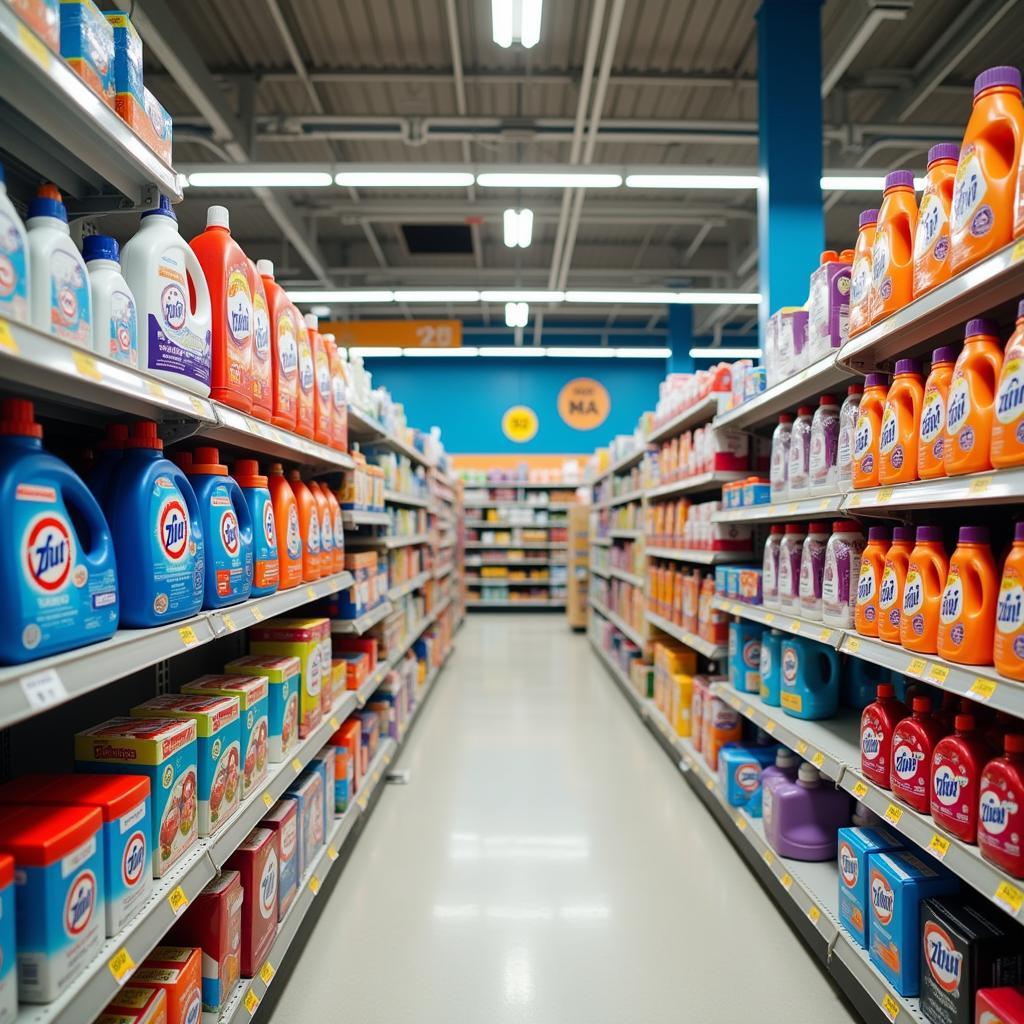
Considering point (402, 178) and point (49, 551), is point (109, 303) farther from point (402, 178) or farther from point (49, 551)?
point (402, 178)

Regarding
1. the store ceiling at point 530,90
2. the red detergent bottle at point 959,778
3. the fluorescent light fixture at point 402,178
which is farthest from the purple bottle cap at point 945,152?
the fluorescent light fixture at point 402,178

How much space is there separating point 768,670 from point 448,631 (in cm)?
544

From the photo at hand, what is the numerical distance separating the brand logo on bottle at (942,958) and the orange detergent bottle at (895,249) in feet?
4.90

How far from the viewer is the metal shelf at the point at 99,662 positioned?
957mm

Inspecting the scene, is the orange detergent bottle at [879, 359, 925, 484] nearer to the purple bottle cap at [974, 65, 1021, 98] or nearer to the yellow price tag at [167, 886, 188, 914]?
the purple bottle cap at [974, 65, 1021, 98]

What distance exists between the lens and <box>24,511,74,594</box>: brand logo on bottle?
104cm

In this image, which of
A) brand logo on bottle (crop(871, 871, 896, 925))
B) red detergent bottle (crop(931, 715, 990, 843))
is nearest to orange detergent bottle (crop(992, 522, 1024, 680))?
red detergent bottle (crop(931, 715, 990, 843))

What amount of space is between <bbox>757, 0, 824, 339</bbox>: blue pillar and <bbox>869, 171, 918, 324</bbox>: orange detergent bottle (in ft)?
9.33

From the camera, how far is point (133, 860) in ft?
4.36

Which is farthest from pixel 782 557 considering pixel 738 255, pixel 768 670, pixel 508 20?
pixel 738 255

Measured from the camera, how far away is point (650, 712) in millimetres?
4855

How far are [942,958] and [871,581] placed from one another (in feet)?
2.94

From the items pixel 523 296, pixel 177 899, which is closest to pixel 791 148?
pixel 177 899

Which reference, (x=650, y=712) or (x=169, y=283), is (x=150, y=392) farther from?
(x=650, y=712)
